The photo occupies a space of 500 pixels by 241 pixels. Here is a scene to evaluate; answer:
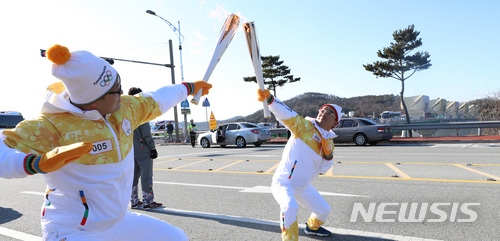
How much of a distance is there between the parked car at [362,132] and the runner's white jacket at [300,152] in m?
13.5

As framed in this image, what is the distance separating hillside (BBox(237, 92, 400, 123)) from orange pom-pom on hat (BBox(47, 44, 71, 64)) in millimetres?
94661

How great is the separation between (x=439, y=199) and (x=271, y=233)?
10.2 ft

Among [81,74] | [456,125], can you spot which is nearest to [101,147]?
[81,74]

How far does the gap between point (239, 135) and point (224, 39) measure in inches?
588

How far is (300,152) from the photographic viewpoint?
3.69m

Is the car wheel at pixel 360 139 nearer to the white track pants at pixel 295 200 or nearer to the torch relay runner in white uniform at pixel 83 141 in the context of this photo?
the white track pants at pixel 295 200

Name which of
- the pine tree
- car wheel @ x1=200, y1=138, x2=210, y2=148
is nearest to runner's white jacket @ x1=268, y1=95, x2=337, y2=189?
car wheel @ x1=200, y1=138, x2=210, y2=148

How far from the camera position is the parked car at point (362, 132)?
16172 millimetres

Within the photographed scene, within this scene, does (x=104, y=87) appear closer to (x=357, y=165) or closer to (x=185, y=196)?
(x=185, y=196)

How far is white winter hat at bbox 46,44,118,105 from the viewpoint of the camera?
180 centimetres

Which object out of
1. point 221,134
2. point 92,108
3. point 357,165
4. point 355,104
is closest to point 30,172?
point 92,108

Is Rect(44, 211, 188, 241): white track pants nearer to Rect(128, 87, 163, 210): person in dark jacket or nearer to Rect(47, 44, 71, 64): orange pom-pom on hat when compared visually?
Rect(47, 44, 71, 64): orange pom-pom on hat

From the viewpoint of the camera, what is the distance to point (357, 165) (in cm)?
930

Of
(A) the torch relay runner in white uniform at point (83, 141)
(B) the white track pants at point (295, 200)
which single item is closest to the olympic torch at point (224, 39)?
(A) the torch relay runner in white uniform at point (83, 141)
